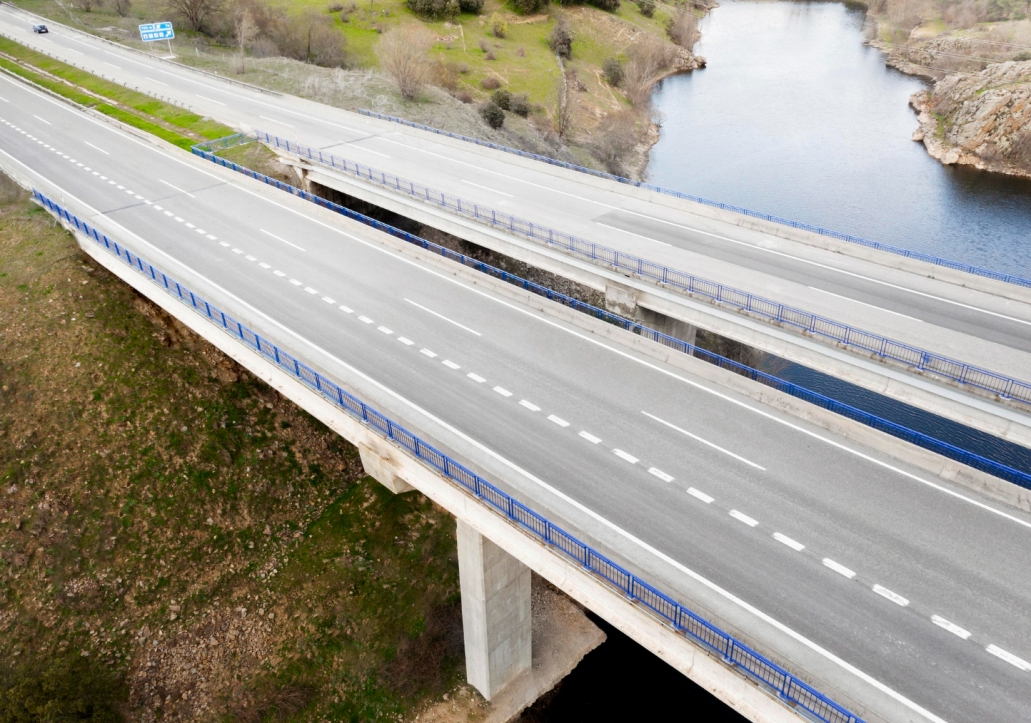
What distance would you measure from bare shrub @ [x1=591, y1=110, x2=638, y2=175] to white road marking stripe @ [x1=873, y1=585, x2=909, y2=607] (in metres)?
47.1

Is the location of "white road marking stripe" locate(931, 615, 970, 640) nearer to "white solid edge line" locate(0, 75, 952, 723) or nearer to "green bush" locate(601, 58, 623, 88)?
"white solid edge line" locate(0, 75, 952, 723)

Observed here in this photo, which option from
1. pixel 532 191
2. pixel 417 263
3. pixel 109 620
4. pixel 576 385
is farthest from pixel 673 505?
pixel 532 191

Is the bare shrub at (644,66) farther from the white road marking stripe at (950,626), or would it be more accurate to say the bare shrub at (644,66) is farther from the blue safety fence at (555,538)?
the white road marking stripe at (950,626)

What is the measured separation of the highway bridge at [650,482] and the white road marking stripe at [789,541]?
0.06 m

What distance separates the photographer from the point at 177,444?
2588cm

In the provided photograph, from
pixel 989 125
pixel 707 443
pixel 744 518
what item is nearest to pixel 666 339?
pixel 707 443

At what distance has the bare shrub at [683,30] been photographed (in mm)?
97375

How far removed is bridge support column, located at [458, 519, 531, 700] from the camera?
17984 millimetres

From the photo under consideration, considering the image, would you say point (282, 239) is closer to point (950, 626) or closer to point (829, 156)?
point (950, 626)

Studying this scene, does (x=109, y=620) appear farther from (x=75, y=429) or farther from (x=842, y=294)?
(x=842, y=294)

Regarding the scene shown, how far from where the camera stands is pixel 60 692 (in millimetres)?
19688

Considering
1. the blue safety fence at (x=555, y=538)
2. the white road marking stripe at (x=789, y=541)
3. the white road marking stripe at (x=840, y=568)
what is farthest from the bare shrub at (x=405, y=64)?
the white road marking stripe at (x=840, y=568)

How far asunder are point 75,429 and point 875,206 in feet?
170

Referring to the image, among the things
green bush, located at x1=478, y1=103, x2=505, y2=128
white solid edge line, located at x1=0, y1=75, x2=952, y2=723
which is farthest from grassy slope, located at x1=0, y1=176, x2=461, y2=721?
green bush, located at x1=478, y1=103, x2=505, y2=128
